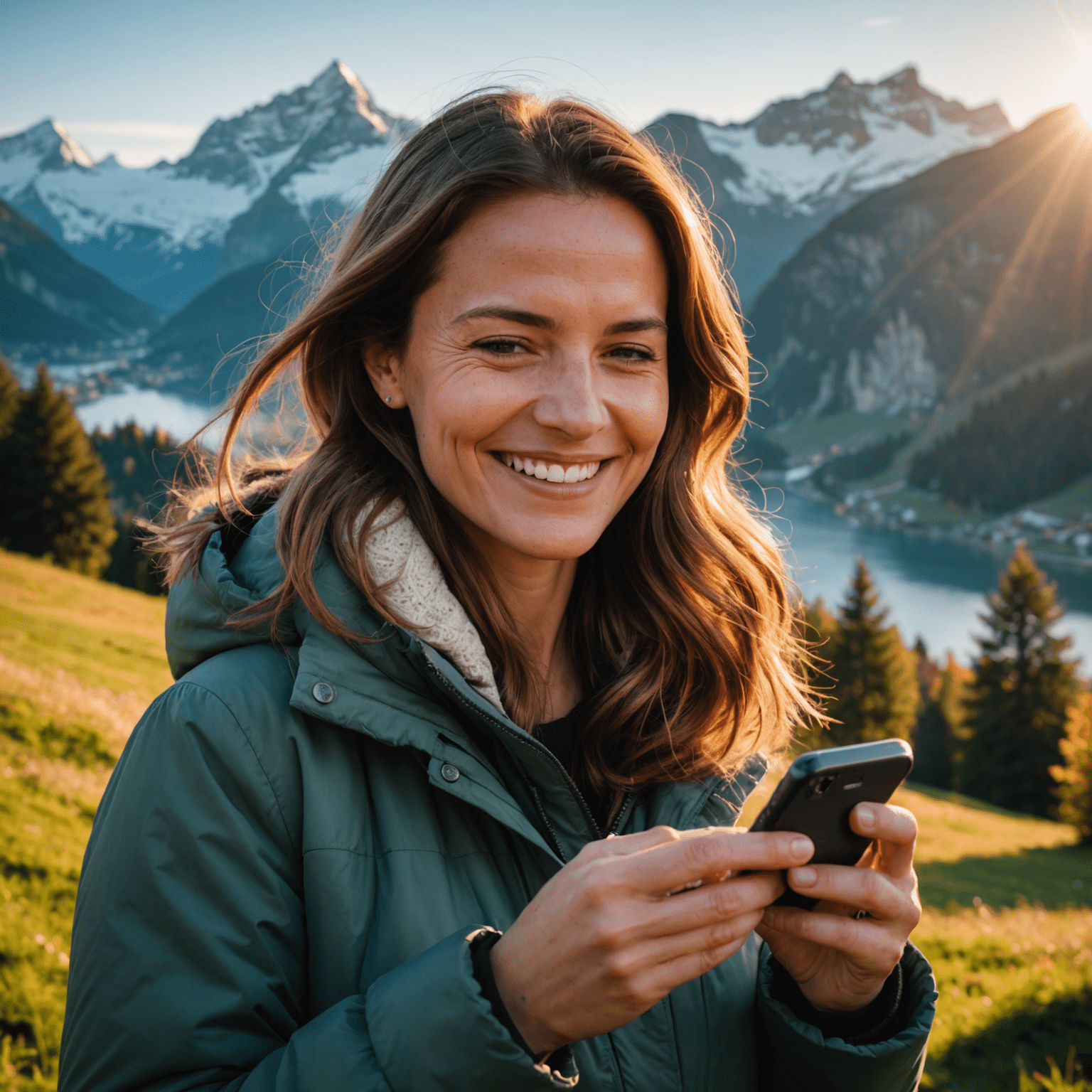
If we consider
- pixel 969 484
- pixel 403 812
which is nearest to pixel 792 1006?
pixel 403 812

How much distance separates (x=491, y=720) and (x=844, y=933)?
83 cm

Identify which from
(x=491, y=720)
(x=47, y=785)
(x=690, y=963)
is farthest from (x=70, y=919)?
(x=690, y=963)

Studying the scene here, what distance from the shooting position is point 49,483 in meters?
42.3

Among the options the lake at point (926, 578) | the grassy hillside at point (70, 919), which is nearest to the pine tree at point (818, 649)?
the grassy hillside at point (70, 919)

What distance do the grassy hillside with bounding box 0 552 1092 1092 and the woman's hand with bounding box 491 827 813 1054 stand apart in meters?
3.35

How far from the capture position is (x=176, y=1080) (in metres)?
1.52

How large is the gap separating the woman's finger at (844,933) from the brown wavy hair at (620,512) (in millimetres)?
654

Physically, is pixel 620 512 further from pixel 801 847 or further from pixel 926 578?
pixel 926 578

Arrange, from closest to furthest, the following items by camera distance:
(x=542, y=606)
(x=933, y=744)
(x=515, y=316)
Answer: (x=515, y=316) < (x=542, y=606) < (x=933, y=744)

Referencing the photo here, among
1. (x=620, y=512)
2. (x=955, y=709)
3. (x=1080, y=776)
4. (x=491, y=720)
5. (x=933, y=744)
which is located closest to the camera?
(x=491, y=720)

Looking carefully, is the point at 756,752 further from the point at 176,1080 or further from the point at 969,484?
the point at 969,484

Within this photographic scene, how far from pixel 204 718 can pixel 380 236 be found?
49.9 inches

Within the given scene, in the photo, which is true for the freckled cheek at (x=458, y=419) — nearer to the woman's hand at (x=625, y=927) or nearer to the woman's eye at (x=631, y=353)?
the woman's eye at (x=631, y=353)

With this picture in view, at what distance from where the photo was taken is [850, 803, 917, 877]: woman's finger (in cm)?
162
